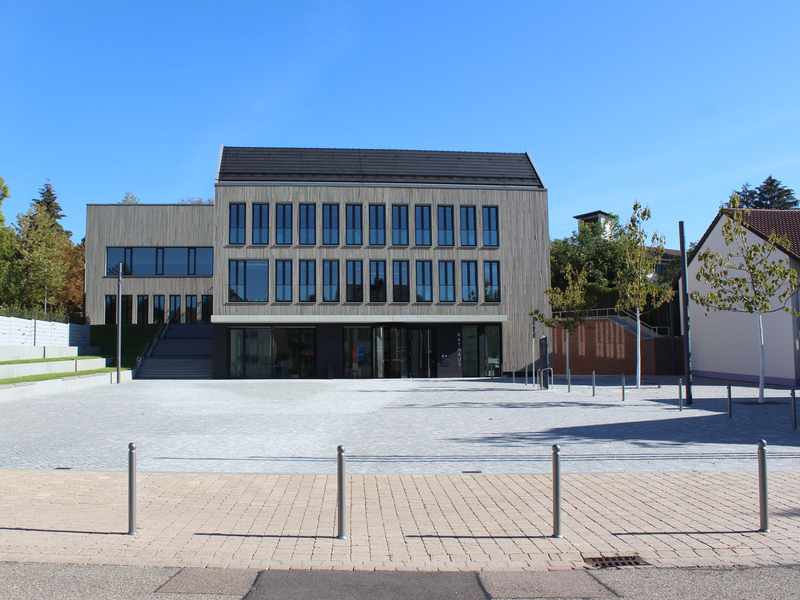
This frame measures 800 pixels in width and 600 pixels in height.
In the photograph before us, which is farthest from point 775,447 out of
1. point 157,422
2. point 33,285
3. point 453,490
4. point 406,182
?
point 33,285

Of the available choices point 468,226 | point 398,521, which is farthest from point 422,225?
point 398,521

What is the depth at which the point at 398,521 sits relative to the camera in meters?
6.41

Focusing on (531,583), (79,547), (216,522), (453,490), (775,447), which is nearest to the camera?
(531,583)

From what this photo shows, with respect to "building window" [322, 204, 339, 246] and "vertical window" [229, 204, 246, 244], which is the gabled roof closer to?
"vertical window" [229, 204, 246, 244]

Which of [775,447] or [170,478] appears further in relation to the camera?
[775,447]

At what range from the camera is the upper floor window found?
37562 mm

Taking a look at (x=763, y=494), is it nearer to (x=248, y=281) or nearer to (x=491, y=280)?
(x=491, y=280)

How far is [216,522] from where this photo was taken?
6.35m

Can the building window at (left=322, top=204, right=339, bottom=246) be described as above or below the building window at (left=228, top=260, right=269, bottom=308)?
above

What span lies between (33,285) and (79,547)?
4257cm

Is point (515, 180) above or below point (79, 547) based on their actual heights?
above

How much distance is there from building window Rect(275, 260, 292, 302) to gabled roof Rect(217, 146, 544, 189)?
16.5 feet

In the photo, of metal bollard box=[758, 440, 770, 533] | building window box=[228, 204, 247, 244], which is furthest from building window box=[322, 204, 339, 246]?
metal bollard box=[758, 440, 770, 533]

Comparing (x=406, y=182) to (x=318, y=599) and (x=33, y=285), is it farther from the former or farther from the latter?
(x=318, y=599)
